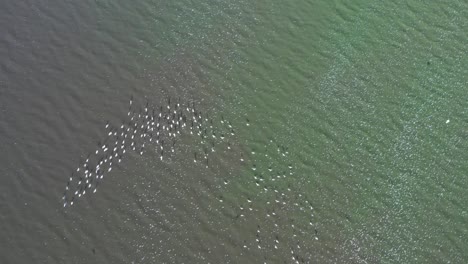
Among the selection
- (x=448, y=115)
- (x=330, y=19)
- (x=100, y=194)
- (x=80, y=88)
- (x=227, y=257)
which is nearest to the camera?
(x=227, y=257)

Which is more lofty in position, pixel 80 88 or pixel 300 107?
pixel 300 107

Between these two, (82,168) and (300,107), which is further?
(300,107)

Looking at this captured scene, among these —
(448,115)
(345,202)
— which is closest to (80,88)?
(345,202)

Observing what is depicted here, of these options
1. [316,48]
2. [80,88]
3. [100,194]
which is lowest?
[100,194]

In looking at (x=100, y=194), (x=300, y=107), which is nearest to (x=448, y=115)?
(x=300, y=107)

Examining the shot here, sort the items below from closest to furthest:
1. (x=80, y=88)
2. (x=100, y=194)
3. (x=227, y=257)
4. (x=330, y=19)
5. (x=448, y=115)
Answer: (x=227, y=257)
(x=100, y=194)
(x=448, y=115)
(x=80, y=88)
(x=330, y=19)

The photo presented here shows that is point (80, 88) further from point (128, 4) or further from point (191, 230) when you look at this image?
point (191, 230)
